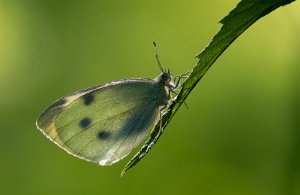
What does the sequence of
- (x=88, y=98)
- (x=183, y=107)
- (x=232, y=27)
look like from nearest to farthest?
(x=232, y=27)
(x=88, y=98)
(x=183, y=107)

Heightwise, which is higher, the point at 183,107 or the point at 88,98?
the point at 88,98

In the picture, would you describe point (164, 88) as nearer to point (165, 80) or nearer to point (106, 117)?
point (165, 80)

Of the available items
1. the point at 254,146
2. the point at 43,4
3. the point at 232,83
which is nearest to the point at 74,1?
the point at 43,4

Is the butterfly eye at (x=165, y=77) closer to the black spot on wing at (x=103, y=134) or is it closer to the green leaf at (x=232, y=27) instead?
the black spot on wing at (x=103, y=134)

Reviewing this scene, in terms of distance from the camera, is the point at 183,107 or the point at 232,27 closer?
the point at 232,27

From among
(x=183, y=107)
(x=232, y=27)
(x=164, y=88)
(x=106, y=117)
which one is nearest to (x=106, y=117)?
(x=106, y=117)
